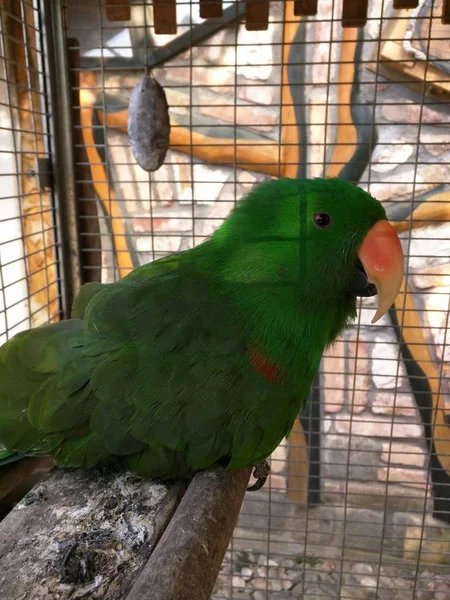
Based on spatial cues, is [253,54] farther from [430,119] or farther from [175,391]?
[175,391]

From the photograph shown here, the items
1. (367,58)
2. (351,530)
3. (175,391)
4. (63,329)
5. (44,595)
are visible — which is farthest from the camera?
(351,530)

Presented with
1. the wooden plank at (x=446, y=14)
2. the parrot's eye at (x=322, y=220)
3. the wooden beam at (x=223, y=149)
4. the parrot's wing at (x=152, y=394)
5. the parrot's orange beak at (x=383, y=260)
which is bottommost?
the parrot's wing at (x=152, y=394)

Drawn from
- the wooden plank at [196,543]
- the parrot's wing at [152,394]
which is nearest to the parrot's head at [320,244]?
the parrot's wing at [152,394]

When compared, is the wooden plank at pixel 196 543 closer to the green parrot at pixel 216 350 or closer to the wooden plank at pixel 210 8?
the green parrot at pixel 216 350

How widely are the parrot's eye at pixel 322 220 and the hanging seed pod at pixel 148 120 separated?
0.68 metres

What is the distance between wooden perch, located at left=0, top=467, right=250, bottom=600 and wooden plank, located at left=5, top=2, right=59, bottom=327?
0.76 m

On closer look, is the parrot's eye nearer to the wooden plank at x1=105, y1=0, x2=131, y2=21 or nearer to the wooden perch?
the wooden perch

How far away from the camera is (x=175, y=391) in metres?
0.82

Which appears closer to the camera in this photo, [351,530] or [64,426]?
[64,426]

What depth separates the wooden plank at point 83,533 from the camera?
65cm

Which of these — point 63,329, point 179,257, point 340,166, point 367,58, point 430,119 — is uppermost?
point 367,58

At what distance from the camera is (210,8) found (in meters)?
1.35

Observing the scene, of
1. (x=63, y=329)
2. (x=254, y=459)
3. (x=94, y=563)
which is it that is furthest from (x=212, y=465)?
(x=63, y=329)

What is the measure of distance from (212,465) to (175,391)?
16 cm
